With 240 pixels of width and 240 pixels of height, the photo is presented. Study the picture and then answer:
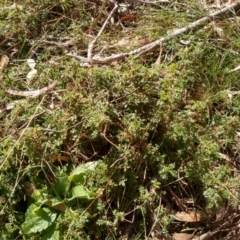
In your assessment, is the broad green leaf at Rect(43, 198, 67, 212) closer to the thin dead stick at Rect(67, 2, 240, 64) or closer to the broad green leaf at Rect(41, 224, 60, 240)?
the broad green leaf at Rect(41, 224, 60, 240)

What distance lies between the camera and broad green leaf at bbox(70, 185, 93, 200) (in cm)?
257

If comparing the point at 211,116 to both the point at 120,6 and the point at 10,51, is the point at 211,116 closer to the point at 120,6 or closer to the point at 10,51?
the point at 120,6

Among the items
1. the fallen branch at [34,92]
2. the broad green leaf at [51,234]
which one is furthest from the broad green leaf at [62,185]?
the fallen branch at [34,92]

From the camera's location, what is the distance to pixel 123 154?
2.57 metres

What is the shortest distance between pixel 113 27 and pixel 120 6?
17cm

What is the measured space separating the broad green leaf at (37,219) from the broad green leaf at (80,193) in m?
0.13

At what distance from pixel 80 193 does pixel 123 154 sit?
0.29 meters

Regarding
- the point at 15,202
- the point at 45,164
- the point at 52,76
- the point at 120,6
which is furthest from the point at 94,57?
the point at 15,202

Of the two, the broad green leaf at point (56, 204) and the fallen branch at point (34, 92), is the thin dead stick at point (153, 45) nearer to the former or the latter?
the fallen branch at point (34, 92)

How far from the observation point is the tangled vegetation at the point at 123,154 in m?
2.56

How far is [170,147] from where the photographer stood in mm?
2666

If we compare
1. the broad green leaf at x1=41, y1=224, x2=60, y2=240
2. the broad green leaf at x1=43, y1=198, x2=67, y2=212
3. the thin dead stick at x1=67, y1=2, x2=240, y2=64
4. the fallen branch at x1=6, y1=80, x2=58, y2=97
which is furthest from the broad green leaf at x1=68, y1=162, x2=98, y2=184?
the thin dead stick at x1=67, y1=2, x2=240, y2=64

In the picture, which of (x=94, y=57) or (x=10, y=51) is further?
(x=10, y=51)

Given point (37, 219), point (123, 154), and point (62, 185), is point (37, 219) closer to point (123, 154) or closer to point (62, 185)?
point (62, 185)
